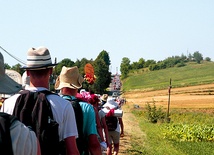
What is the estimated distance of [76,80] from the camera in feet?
13.9

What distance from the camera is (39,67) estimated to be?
308 centimetres

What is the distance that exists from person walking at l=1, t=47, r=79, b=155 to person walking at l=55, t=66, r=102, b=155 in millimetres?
841

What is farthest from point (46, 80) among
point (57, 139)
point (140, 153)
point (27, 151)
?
point (140, 153)

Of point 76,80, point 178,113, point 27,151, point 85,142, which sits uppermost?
point 76,80

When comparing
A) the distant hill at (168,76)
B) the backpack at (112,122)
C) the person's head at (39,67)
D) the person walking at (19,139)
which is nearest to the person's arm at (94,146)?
the person's head at (39,67)

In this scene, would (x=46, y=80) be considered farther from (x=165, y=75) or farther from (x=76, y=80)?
(x=165, y=75)

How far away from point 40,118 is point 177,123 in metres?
26.2

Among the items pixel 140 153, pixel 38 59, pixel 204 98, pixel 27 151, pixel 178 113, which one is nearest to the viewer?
pixel 27 151

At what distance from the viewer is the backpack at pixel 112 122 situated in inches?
349

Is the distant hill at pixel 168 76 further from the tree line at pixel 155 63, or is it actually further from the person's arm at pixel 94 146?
the person's arm at pixel 94 146

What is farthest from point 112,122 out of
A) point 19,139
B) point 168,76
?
point 168,76

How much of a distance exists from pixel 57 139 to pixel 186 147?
13.6m

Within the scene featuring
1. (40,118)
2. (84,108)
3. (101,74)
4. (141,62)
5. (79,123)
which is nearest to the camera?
(40,118)

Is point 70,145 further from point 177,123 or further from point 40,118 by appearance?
point 177,123
